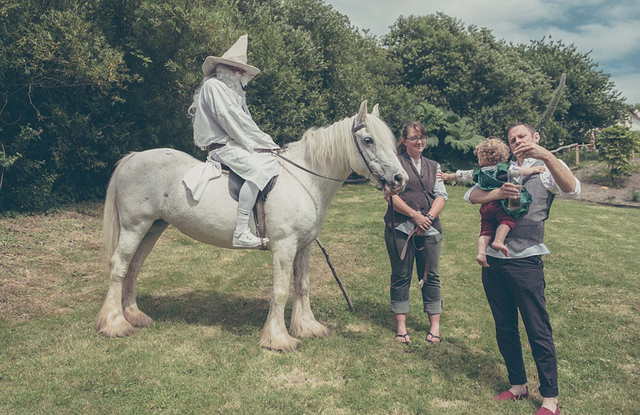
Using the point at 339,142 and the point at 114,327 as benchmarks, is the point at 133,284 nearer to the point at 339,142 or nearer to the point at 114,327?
the point at 114,327

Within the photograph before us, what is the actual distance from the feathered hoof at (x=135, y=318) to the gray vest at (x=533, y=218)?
3.90 meters

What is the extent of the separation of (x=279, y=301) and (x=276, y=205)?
98cm

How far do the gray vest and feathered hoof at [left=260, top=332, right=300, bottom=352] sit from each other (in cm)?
232

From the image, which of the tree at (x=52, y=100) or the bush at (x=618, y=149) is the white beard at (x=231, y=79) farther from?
the bush at (x=618, y=149)

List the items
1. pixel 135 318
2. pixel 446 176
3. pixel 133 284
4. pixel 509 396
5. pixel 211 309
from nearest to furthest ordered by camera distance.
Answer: pixel 509 396, pixel 446 176, pixel 135 318, pixel 133 284, pixel 211 309

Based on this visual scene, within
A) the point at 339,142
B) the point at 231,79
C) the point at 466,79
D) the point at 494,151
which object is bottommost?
the point at 494,151

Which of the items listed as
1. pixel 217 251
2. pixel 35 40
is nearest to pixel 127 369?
pixel 217 251

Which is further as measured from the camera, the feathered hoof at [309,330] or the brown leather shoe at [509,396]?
the feathered hoof at [309,330]

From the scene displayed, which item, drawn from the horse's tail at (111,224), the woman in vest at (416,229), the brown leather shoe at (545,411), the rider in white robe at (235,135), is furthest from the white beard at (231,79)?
the brown leather shoe at (545,411)

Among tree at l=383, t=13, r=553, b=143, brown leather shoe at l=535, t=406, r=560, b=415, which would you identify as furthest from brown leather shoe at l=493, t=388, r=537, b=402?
tree at l=383, t=13, r=553, b=143

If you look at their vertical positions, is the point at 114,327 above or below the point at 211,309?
above

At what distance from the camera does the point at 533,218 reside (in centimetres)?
337

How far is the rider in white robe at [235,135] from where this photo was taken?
14.3 ft

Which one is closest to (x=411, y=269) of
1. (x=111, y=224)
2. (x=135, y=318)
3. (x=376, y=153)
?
(x=376, y=153)
